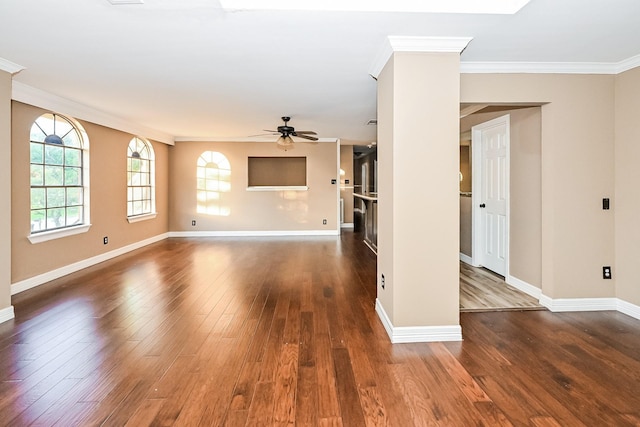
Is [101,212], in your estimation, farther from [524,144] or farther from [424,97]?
[524,144]

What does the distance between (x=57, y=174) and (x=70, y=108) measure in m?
0.88

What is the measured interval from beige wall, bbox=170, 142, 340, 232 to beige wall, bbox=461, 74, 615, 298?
560 centimetres

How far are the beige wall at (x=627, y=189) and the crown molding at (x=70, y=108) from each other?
237 inches

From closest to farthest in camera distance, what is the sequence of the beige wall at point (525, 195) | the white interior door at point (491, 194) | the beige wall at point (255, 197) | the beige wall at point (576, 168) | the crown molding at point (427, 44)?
1. the crown molding at point (427, 44)
2. the beige wall at point (576, 168)
3. the beige wall at point (525, 195)
4. the white interior door at point (491, 194)
5. the beige wall at point (255, 197)

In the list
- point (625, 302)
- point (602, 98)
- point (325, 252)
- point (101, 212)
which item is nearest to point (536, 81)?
point (602, 98)

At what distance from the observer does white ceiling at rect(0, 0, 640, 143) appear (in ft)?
7.79

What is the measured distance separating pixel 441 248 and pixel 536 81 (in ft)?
6.30

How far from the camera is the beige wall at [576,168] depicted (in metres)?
3.39

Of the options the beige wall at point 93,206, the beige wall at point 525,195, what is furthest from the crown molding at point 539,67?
the beige wall at point 93,206

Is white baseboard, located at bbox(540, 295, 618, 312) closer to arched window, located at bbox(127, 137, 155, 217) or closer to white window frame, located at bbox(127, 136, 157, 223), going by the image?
white window frame, located at bbox(127, 136, 157, 223)

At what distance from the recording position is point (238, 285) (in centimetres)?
437

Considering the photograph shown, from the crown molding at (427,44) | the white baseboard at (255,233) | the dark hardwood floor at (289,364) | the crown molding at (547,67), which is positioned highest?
the crown molding at (547,67)

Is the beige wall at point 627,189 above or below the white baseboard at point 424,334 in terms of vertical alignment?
above

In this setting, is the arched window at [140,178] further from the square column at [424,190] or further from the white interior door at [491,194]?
the white interior door at [491,194]
